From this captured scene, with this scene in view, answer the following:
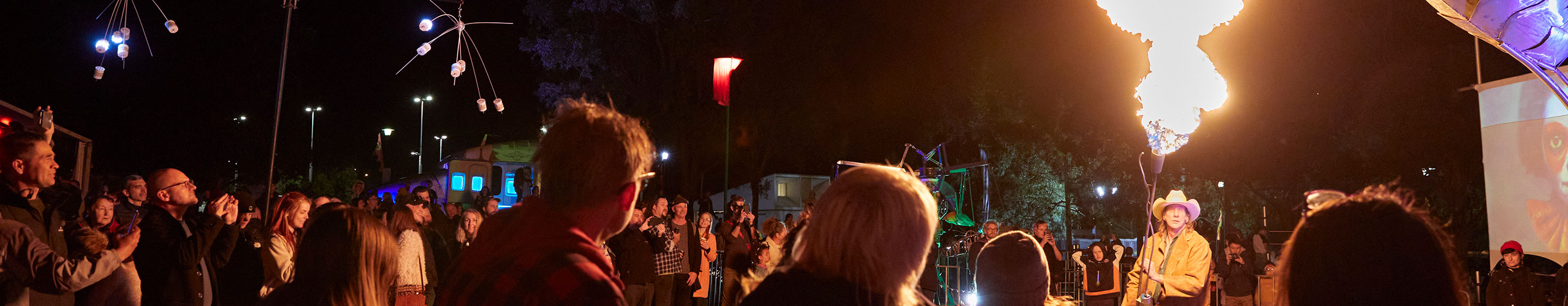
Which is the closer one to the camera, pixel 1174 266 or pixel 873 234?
pixel 873 234

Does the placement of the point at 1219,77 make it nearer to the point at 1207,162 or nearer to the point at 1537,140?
the point at 1537,140

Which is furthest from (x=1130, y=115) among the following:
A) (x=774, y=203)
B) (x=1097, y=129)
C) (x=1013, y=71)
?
(x=774, y=203)

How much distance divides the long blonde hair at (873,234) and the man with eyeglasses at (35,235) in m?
3.72

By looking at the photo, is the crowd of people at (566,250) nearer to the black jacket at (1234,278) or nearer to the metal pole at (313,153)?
the black jacket at (1234,278)

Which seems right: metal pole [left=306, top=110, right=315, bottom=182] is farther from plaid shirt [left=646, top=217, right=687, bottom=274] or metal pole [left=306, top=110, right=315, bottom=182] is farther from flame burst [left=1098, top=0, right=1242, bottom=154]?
flame burst [left=1098, top=0, right=1242, bottom=154]

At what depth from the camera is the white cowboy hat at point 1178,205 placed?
7914mm

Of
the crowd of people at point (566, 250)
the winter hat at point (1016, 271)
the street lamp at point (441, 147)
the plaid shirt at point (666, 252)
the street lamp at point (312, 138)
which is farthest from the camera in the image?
the street lamp at point (441, 147)

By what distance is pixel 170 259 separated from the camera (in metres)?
4.89

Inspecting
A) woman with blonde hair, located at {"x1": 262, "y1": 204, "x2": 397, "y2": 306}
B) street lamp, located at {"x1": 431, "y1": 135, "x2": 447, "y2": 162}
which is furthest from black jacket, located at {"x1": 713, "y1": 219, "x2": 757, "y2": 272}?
street lamp, located at {"x1": 431, "y1": 135, "x2": 447, "y2": 162}

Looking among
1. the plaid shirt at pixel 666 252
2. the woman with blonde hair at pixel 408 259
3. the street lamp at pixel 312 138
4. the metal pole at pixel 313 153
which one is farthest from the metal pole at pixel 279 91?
the metal pole at pixel 313 153

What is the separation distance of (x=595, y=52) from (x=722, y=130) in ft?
13.6

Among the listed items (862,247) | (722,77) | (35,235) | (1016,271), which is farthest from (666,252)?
(722,77)

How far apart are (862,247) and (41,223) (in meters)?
4.56

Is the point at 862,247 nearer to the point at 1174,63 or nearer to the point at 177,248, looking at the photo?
the point at 177,248
